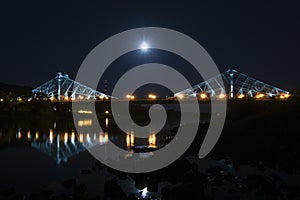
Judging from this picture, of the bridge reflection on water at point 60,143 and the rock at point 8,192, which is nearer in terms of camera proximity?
the rock at point 8,192

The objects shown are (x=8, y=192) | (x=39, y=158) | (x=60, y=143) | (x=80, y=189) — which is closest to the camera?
(x=80, y=189)

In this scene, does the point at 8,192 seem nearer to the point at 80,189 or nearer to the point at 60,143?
the point at 80,189

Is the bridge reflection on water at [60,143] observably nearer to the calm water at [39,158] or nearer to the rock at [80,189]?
the calm water at [39,158]

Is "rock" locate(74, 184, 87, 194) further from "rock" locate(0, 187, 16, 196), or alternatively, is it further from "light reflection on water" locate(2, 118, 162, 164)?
"light reflection on water" locate(2, 118, 162, 164)

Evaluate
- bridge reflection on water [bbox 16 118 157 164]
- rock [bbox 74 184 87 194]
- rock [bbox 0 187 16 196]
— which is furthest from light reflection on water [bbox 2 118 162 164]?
rock [bbox 74 184 87 194]

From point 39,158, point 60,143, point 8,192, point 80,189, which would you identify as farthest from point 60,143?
point 80,189

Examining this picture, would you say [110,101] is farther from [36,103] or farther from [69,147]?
[69,147]

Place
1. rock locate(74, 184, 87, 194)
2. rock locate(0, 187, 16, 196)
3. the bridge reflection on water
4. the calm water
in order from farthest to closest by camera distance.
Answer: the bridge reflection on water → the calm water → rock locate(0, 187, 16, 196) → rock locate(74, 184, 87, 194)

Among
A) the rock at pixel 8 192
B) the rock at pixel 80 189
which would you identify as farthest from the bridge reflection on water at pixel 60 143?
the rock at pixel 80 189

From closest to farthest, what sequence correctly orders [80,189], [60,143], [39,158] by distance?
[80,189] → [39,158] → [60,143]

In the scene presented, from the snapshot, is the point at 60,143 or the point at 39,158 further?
the point at 60,143

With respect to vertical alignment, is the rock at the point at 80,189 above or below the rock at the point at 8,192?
above

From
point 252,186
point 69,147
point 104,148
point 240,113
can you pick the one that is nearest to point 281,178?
point 252,186

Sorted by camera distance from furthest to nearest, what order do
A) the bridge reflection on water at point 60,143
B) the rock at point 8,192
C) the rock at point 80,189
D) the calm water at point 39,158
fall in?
the bridge reflection on water at point 60,143 < the calm water at point 39,158 < the rock at point 8,192 < the rock at point 80,189
